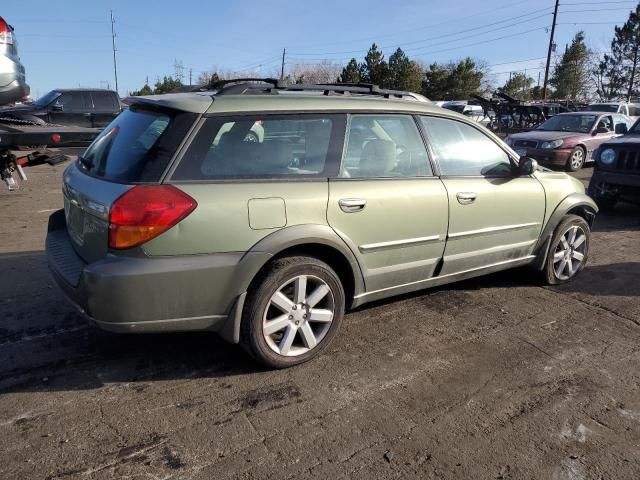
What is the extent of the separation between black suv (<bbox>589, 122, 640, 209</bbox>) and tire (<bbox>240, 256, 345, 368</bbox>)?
6494 millimetres

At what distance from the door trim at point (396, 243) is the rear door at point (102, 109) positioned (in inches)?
567

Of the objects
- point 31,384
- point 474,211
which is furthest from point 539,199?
point 31,384

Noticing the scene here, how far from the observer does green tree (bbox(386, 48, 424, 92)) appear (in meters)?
40.7

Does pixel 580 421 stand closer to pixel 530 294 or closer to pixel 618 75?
pixel 530 294

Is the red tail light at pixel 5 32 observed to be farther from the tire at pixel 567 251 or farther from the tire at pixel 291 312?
the tire at pixel 567 251

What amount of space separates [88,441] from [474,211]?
9.90 feet

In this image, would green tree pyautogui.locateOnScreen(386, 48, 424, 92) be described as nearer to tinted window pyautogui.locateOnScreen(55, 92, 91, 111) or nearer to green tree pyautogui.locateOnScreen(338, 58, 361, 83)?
green tree pyautogui.locateOnScreen(338, 58, 361, 83)

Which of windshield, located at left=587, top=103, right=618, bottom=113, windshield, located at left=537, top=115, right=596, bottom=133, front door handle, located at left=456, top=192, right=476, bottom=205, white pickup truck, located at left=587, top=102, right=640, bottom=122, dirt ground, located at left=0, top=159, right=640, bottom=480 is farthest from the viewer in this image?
windshield, located at left=587, top=103, right=618, bottom=113

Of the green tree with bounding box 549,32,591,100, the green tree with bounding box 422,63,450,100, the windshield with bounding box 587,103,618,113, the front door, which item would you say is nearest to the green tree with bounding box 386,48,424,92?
the green tree with bounding box 422,63,450,100

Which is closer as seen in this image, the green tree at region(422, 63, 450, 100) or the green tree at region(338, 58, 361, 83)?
the green tree at region(338, 58, 361, 83)

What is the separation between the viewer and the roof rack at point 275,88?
3479 mm

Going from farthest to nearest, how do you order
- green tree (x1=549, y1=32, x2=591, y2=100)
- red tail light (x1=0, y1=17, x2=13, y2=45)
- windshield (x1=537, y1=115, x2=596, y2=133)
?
green tree (x1=549, y1=32, x2=591, y2=100) → windshield (x1=537, y1=115, x2=596, y2=133) → red tail light (x1=0, y1=17, x2=13, y2=45)

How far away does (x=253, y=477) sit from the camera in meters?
2.40

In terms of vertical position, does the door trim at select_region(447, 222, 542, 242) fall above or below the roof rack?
below
